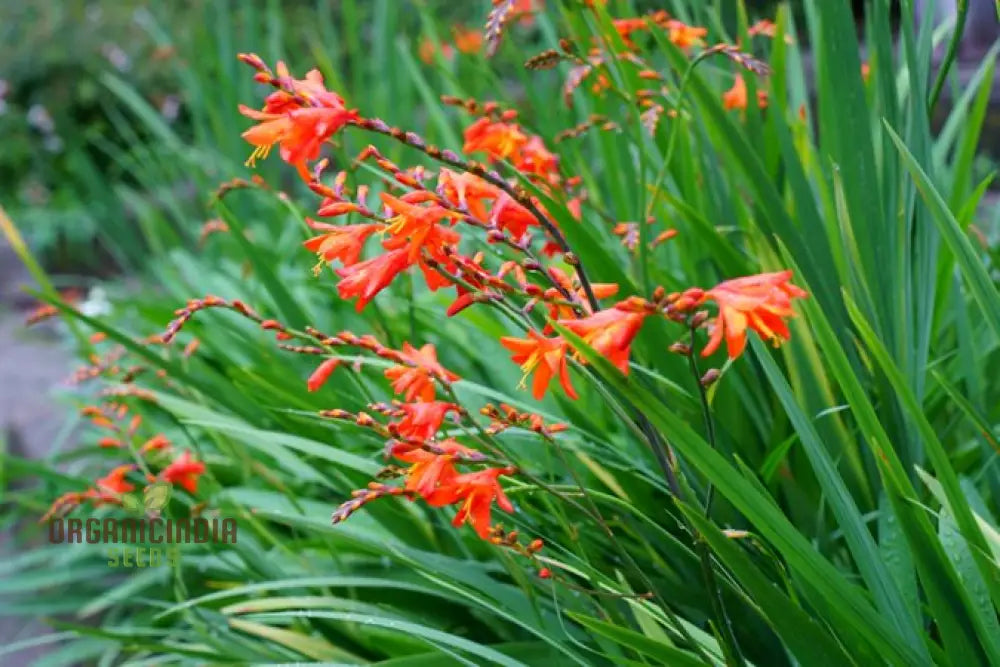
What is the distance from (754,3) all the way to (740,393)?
5.50m

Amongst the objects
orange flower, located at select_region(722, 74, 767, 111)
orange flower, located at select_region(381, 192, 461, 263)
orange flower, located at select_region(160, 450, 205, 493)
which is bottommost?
orange flower, located at select_region(160, 450, 205, 493)

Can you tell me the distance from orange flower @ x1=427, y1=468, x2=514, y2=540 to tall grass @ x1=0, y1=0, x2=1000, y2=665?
0.07 m

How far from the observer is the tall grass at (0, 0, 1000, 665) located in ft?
3.53

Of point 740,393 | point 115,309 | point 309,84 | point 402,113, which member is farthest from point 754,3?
point 309,84

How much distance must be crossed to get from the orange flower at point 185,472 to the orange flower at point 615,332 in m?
1.10

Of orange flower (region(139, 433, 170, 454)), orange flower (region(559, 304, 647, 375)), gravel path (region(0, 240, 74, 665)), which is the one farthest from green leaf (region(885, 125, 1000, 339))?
gravel path (region(0, 240, 74, 665))

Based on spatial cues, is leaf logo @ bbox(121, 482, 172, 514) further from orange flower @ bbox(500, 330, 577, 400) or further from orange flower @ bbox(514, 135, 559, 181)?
orange flower @ bbox(500, 330, 577, 400)

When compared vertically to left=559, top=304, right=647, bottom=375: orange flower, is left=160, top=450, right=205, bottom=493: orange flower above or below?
below

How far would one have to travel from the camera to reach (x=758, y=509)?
1.00 meters

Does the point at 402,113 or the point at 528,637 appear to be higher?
the point at 402,113

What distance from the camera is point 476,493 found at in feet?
3.49

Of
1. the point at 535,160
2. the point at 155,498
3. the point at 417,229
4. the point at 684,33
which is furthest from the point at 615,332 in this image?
the point at 684,33

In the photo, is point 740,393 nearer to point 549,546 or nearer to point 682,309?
point 549,546

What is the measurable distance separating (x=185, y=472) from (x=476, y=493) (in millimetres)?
933
